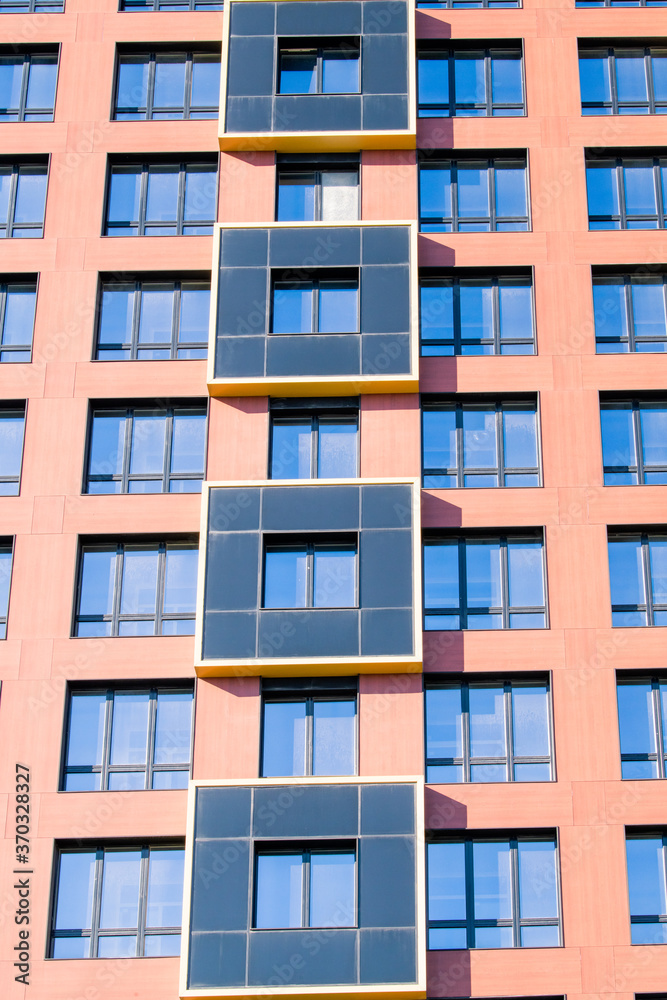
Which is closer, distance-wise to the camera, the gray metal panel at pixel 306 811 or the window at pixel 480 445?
the gray metal panel at pixel 306 811

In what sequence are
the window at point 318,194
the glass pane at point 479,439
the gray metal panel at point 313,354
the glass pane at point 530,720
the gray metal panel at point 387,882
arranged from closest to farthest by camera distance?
the gray metal panel at point 387,882, the glass pane at point 530,720, the gray metal panel at point 313,354, the glass pane at point 479,439, the window at point 318,194

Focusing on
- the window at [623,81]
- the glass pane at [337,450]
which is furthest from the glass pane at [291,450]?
the window at [623,81]

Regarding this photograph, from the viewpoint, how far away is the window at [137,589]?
102 feet

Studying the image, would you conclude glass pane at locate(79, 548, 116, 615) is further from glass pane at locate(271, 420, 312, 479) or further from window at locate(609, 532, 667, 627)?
window at locate(609, 532, 667, 627)

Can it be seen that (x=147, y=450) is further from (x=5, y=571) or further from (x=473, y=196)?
(x=473, y=196)

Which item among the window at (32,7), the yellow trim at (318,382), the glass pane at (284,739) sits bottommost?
the glass pane at (284,739)

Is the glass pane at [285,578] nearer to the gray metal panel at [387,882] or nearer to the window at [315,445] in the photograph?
the window at [315,445]

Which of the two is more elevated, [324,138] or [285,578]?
[324,138]

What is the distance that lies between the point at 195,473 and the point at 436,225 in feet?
30.8

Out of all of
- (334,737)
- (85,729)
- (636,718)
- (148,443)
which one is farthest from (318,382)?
(636,718)

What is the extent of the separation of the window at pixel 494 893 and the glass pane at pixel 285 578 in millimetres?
6300

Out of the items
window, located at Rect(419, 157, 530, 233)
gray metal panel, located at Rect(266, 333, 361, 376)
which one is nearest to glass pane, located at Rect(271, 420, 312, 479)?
gray metal panel, located at Rect(266, 333, 361, 376)

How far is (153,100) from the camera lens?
3647cm

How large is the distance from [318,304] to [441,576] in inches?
300
